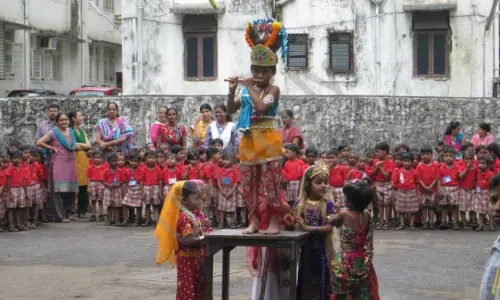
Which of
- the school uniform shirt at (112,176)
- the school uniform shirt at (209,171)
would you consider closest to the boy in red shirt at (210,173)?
the school uniform shirt at (209,171)

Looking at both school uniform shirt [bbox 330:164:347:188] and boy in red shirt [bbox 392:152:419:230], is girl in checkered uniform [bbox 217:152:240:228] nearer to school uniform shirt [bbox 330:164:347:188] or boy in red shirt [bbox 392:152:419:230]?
school uniform shirt [bbox 330:164:347:188]

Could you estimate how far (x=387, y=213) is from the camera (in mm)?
14797

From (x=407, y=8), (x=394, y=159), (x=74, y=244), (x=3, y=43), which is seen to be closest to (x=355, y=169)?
(x=394, y=159)

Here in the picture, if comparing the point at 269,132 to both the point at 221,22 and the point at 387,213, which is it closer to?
the point at 387,213

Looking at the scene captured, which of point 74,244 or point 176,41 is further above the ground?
point 176,41

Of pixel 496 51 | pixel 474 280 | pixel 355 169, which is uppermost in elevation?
pixel 496 51

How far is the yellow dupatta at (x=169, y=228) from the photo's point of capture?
7.94 m

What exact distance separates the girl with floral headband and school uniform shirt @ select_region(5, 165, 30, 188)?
7218 millimetres

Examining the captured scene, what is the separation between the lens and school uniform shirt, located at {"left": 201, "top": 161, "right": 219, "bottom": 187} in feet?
48.9

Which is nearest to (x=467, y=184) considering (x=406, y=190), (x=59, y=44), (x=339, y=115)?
(x=406, y=190)

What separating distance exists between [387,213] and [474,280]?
4765 mm

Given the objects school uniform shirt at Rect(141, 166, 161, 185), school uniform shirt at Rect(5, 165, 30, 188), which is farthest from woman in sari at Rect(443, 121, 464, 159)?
school uniform shirt at Rect(5, 165, 30, 188)

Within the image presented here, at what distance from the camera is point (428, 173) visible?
48.3 ft

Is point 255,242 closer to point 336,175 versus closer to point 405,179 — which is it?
point 336,175
